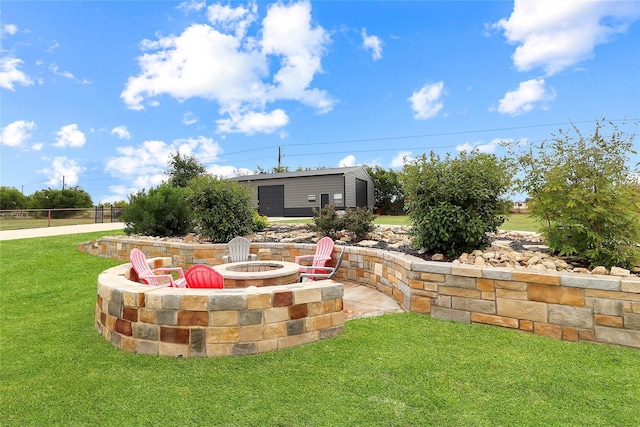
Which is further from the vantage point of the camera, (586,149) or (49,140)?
(49,140)

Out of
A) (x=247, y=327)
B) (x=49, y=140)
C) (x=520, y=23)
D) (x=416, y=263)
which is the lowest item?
(x=247, y=327)

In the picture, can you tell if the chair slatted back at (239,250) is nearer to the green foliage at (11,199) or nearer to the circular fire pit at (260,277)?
the circular fire pit at (260,277)

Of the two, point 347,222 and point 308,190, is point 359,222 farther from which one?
point 308,190

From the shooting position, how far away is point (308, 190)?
21391mm

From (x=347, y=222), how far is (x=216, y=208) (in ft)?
9.67

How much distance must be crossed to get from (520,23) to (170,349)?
30.1 feet

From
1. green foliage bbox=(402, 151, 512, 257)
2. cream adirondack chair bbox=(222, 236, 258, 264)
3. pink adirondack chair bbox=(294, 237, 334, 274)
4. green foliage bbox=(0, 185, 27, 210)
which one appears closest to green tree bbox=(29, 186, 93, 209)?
green foliage bbox=(0, 185, 27, 210)

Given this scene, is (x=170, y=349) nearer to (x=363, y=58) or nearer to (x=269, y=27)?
(x=269, y=27)

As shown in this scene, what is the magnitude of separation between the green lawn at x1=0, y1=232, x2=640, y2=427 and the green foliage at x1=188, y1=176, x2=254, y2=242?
396cm

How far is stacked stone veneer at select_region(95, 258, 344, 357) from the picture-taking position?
8.91 ft

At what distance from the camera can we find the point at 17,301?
15.8 feet

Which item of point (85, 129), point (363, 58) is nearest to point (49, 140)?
point (85, 129)

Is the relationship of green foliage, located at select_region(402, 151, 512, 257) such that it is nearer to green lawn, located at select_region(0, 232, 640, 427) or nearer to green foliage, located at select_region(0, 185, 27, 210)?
green lawn, located at select_region(0, 232, 640, 427)

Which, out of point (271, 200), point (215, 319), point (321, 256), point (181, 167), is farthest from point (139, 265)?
point (181, 167)
